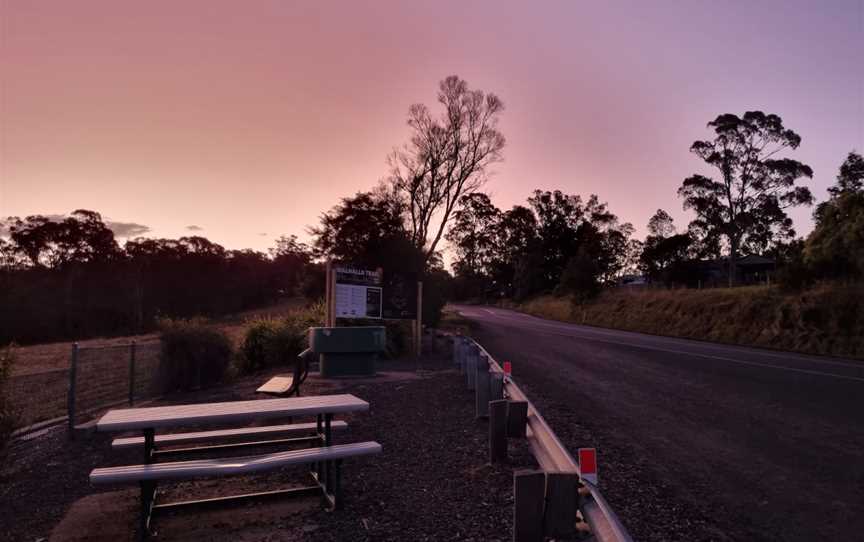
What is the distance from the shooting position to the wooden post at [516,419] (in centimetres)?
645

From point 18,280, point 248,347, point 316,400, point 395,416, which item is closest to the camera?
point 316,400

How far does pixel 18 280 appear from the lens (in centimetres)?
4250

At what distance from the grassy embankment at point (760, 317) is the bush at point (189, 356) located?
725 inches

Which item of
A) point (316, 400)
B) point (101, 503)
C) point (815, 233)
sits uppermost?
point (815, 233)

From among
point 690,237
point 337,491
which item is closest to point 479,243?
point 690,237

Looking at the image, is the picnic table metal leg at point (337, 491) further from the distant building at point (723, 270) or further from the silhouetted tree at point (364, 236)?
the distant building at point (723, 270)

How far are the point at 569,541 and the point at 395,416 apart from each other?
476 cm

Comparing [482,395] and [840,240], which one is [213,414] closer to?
[482,395]

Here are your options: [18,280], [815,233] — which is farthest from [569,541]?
[18,280]

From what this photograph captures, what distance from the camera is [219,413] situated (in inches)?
190

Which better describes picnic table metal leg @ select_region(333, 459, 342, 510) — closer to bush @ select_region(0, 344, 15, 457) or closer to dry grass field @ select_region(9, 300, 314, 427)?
bush @ select_region(0, 344, 15, 457)

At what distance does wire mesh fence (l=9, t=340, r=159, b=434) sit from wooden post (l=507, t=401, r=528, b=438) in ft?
18.6

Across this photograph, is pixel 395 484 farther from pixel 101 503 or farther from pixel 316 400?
pixel 101 503

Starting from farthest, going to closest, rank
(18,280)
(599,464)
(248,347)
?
(18,280), (248,347), (599,464)
